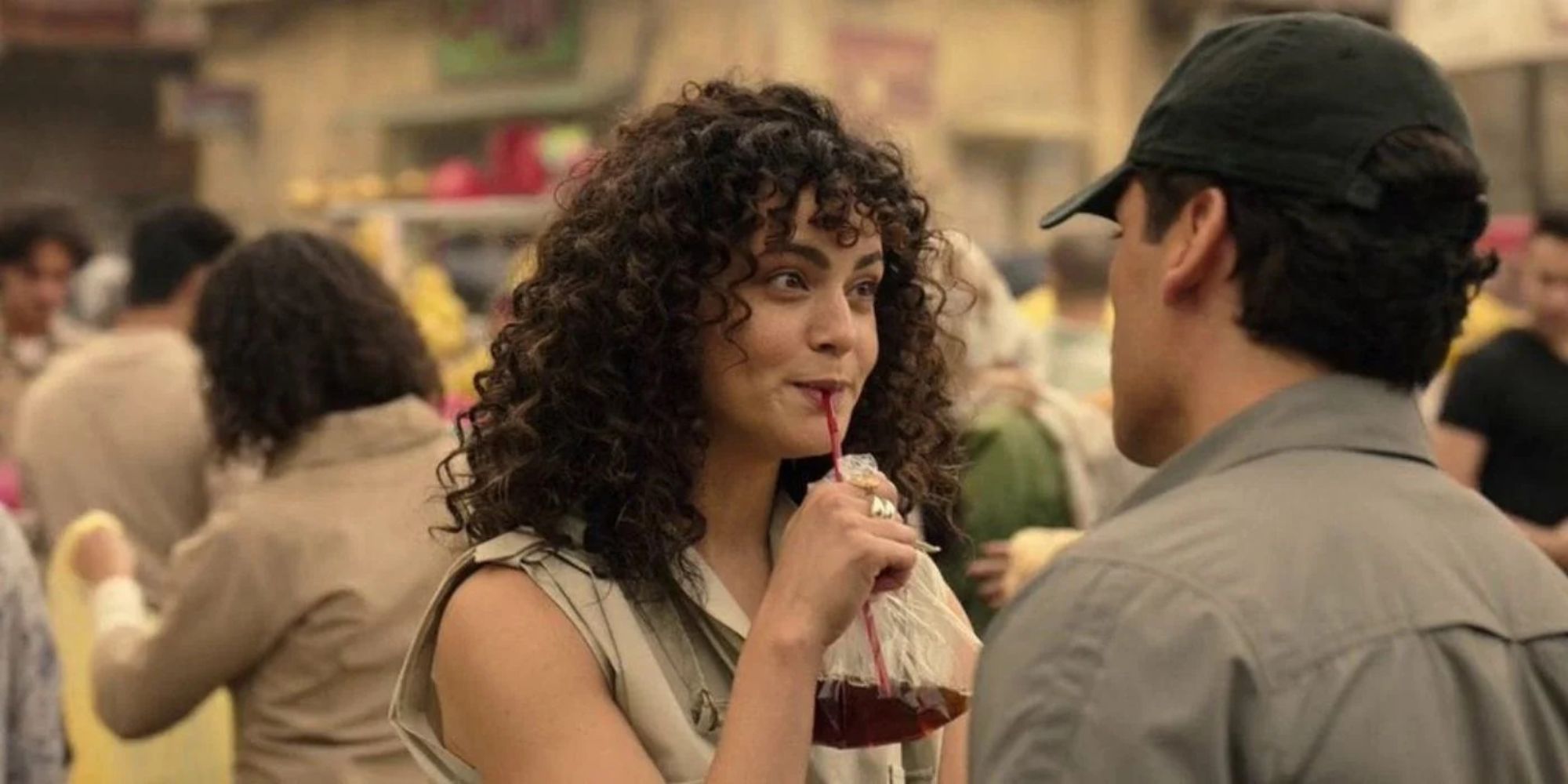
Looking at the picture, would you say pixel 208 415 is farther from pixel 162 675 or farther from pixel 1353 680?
pixel 1353 680

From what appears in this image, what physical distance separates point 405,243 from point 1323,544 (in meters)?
13.2

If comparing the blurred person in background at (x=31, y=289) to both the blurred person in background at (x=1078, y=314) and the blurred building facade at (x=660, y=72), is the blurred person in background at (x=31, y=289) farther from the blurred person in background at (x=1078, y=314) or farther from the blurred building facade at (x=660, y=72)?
the blurred building facade at (x=660, y=72)

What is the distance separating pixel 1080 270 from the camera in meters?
7.29

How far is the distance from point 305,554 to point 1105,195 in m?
2.21

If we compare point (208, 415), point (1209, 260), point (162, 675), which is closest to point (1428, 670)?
point (1209, 260)

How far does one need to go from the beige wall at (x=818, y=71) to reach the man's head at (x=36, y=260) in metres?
8.51

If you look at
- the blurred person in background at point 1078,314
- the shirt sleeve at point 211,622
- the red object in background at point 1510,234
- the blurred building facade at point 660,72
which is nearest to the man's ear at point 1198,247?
the shirt sleeve at point 211,622

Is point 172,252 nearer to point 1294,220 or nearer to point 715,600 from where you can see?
point 715,600

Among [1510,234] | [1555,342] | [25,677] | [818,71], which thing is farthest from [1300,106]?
[818,71]

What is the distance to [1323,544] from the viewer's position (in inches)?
68.8

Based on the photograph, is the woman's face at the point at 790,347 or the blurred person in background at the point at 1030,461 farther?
the blurred person in background at the point at 1030,461

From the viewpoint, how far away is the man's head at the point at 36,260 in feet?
25.0

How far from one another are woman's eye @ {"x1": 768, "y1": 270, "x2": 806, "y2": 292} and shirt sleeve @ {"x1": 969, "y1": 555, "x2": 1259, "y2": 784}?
2.87 ft

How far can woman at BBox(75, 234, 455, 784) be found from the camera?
3879 millimetres
